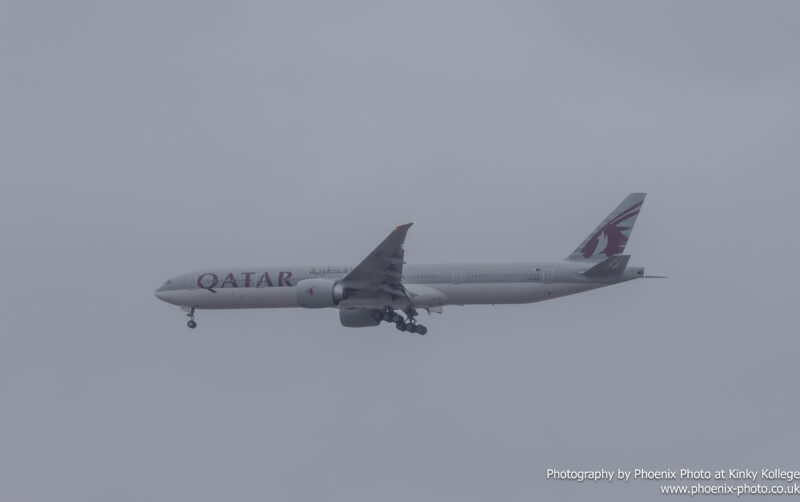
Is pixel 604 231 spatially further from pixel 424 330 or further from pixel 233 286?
pixel 233 286

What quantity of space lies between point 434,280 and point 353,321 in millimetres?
4679

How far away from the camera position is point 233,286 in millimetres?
55469

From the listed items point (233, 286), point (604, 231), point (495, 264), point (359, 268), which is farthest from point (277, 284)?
point (604, 231)

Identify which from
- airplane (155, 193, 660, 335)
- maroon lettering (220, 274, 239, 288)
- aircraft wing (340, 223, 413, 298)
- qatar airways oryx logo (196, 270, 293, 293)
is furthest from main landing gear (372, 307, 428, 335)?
maroon lettering (220, 274, 239, 288)

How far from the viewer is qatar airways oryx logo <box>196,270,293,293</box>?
54.8 metres

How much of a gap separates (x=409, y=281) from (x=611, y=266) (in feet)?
28.4

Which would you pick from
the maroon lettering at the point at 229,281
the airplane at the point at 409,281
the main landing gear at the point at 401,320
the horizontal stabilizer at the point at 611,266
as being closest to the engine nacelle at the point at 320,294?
the airplane at the point at 409,281

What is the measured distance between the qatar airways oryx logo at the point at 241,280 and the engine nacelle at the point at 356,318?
2730 millimetres

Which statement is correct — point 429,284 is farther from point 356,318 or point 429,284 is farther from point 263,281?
point 263,281

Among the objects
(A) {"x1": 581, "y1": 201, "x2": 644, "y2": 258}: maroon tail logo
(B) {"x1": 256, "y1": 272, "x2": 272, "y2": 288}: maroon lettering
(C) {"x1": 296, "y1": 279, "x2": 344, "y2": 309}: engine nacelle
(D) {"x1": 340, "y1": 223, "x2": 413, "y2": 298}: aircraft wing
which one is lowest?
(C) {"x1": 296, "y1": 279, "x2": 344, "y2": 309}: engine nacelle

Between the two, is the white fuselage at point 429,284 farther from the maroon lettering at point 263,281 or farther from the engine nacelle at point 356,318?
the engine nacelle at point 356,318

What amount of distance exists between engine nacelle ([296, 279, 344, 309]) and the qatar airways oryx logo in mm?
3993

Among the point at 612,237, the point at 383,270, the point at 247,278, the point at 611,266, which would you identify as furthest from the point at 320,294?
the point at 612,237

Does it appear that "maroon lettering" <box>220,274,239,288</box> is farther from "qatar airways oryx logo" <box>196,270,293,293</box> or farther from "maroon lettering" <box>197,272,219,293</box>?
"maroon lettering" <box>197,272,219,293</box>
